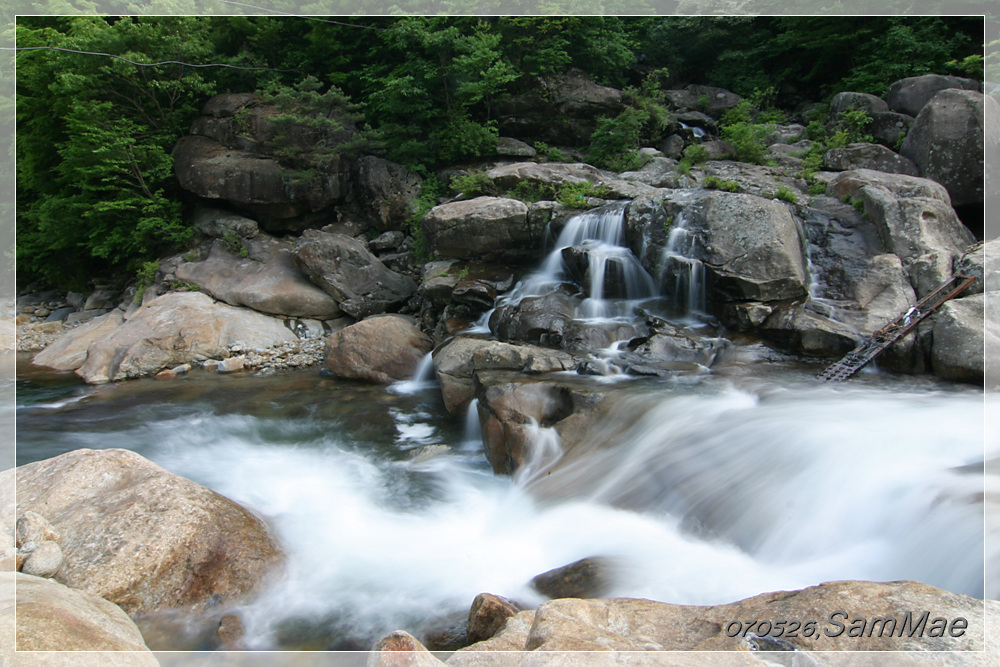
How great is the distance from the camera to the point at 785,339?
791 centimetres

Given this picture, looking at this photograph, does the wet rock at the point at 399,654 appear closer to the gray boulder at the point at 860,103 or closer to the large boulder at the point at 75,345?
the large boulder at the point at 75,345

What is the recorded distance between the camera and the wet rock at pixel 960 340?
21.0 feet

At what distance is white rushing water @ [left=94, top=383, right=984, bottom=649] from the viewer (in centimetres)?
384

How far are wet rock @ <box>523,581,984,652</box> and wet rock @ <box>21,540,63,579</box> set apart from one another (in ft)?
11.2

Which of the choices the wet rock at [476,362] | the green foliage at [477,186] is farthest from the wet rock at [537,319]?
the green foliage at [477,186]

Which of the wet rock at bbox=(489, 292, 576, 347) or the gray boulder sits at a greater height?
the gray boulder

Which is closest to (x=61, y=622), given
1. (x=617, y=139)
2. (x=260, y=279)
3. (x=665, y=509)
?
(x=665, y=509)

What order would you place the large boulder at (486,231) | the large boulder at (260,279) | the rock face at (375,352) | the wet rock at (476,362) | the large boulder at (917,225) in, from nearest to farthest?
the wet rock at (476,362), the large boulder at (917,225), the rock face at (375,352), the large boulder at (486,231), the large boulder at (260,279)

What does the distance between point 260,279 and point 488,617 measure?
42.1ft

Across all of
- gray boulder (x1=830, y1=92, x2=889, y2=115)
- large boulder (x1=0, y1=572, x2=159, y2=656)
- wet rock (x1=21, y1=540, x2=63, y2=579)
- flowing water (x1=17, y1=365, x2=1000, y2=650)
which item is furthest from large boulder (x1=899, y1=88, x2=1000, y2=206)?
wet rock (x1=21, y1=540, x2=63, y2=579)

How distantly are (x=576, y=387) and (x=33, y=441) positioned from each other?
7.89 m

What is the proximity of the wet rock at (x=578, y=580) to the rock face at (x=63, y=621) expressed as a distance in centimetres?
257

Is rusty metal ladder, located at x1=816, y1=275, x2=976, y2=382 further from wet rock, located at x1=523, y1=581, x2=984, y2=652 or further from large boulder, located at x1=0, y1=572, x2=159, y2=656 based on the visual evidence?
large boulder, located at x1=0, y1=572, x2=159, y2=656

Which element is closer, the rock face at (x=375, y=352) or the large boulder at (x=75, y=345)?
the rock face at (x=375, y=352)
